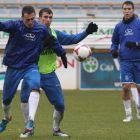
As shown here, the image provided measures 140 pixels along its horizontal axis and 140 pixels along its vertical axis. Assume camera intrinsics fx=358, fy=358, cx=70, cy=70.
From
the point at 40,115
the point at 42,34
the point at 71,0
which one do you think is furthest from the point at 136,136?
the point at 71,0

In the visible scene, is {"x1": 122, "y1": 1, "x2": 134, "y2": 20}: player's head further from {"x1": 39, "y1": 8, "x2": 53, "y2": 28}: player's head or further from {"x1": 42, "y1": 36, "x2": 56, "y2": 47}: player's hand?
{"x1": 42, "y1": 36, "x2": 56, "y2": 47}: player's hand

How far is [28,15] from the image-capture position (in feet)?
16.0

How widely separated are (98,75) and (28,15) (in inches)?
466

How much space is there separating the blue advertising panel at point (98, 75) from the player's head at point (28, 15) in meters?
11.5

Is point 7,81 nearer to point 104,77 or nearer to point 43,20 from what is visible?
point 43,20

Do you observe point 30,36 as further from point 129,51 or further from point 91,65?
point 91,65

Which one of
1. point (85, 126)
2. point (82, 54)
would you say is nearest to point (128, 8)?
point (82, 54)

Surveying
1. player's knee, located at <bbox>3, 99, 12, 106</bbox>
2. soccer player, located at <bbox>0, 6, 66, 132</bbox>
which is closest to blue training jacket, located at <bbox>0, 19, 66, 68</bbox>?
soccer player, located at <bbox>0, 6, 66, 132</bbox>

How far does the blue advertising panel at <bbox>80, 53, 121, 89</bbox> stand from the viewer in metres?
16.5

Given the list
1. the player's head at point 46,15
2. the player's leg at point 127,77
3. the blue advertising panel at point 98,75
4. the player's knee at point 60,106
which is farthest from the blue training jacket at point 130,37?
the blue advertising panel at point 98,75

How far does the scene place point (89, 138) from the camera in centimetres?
501

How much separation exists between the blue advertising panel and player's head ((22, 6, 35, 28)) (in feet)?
37.8

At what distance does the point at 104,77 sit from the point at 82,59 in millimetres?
10798

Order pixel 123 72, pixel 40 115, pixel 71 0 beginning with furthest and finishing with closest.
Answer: pixel 71 0 → pixel 40 115 → pixel 123 72
